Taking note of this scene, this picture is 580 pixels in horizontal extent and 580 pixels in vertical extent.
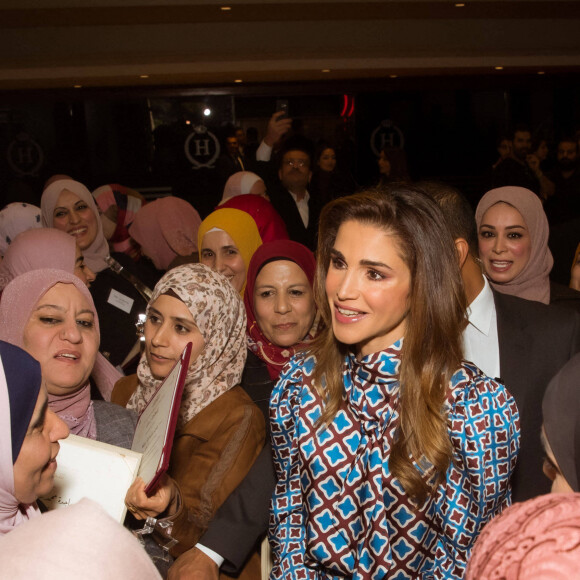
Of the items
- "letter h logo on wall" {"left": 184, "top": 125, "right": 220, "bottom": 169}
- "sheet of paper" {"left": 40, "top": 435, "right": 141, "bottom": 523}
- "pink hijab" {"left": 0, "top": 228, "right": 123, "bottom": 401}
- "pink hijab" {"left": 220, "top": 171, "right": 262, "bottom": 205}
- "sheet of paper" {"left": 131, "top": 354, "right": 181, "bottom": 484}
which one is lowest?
"sheet of paper" {"left": 40, "top": 435, "right": 141, "bottom": 523}

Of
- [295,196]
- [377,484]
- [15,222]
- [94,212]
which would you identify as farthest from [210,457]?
[295,196]

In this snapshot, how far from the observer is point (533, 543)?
0.80m

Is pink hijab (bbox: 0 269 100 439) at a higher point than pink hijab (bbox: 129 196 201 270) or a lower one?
lower

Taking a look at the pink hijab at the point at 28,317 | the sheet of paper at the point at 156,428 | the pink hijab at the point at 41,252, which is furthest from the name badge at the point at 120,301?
the sheet of paper at the point at 156,428

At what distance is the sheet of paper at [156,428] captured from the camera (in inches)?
58.8

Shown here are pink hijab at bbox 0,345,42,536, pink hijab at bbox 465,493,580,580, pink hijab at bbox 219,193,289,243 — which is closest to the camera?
pink hijab at bbox 465,493,580,580

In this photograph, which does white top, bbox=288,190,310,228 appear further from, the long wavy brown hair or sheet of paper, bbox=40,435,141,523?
sheet of paper, bbox=40,435,141,523

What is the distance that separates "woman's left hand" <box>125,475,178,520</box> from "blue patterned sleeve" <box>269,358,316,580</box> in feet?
0.95

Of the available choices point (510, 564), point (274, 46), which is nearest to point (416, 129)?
point (274, 46)

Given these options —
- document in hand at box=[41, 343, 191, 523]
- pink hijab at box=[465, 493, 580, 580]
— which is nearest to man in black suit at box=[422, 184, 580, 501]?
document in hand at box=[41, 343, 191, 523]

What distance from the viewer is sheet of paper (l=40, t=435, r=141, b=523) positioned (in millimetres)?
1601

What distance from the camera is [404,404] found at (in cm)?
155

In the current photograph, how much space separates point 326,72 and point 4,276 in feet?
20.4

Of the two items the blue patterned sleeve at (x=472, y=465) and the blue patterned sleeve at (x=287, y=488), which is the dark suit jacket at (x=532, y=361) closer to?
the blue patterned sleeve at (x=472, y=465)
